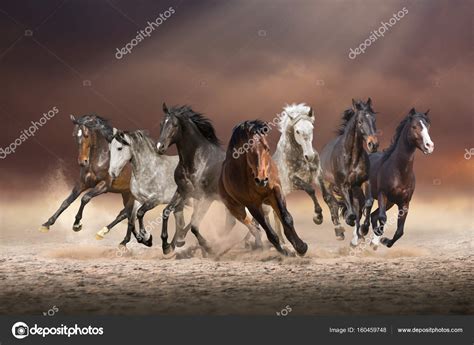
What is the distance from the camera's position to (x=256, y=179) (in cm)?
787

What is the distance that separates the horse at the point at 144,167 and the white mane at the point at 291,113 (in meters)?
1.60

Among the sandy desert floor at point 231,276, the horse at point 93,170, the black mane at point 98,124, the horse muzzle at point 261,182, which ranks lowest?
the sandy desert floor at point 231,276

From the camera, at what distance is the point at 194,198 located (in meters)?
9.25

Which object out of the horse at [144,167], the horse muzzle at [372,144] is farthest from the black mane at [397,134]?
the horse at [144,167]

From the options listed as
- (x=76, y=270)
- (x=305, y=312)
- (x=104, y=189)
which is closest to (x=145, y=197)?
(x=104, y=189)

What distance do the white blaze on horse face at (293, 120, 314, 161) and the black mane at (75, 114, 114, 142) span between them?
2.66 m

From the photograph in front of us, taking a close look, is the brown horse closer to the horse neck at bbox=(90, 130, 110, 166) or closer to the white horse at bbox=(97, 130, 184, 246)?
the white horse at bbox=(97, 130, 184, 246)

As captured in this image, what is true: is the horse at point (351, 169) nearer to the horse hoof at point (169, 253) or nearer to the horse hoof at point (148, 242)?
the horse hoof at point (169, 253)

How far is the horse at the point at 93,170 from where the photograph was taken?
10078mm

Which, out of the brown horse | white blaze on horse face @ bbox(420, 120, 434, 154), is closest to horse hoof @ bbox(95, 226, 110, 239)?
the brown horse

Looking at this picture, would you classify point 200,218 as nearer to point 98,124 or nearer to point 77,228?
point 77,228

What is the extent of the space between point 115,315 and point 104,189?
2.99 m

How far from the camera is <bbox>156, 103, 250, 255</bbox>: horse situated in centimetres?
914

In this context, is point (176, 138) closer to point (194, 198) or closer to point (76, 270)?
point (194, 198)
